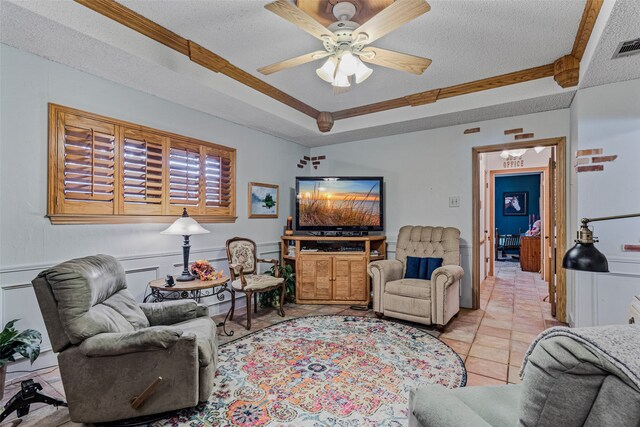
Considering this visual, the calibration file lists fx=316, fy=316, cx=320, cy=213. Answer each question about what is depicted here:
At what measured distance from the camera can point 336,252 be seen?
4176 millimetres

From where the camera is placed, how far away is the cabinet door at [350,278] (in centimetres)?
412

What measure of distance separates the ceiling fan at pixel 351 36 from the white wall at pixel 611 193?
182 cm

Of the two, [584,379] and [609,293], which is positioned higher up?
[584,379]

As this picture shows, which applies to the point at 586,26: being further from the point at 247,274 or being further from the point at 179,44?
the point at 247,274

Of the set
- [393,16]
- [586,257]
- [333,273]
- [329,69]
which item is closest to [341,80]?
[329,69]

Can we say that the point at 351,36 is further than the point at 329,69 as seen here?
No

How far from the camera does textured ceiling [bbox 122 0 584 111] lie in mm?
2145

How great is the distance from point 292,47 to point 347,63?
2.11ft

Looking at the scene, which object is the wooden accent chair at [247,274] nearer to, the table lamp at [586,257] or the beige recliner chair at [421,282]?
the beige recliner chair at [421,282]

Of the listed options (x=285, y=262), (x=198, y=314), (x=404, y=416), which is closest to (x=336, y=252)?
(x=285, y=262)

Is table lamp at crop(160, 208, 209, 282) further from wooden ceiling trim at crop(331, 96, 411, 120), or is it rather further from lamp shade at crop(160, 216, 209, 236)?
wooden ceiling trim at crop(331, 96, 411, 120)

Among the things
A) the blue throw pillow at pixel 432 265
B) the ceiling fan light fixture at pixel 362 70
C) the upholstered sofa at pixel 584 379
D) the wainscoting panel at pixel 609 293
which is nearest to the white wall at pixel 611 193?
the wainscoting panel at pixel 609 293

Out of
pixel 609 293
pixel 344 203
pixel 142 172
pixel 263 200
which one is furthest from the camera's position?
pixel 344 203

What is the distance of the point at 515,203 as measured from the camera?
352 inches
